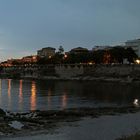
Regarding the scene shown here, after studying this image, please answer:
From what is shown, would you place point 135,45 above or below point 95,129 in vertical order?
above

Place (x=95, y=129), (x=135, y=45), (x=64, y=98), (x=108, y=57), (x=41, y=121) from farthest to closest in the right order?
1. (x=135, y=45)
2. (x=108, y=57)
3. (x=64, y=98)
4. (x=41, y=121)
5. (x=95, y=129)

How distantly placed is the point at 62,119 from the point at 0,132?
8588mm

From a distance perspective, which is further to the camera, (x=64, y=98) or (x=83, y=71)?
(x=83, y=71)

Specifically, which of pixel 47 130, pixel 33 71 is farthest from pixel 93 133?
pixel 33 71

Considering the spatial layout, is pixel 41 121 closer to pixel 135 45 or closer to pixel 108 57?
pixel 108 57

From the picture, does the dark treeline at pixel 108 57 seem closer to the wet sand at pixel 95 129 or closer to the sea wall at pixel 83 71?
the sea wall at pixel 83 71

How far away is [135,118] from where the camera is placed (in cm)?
3484

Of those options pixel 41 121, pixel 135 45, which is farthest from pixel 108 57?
pixel 41 121

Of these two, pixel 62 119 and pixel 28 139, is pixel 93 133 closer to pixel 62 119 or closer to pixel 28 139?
pixel 28 139

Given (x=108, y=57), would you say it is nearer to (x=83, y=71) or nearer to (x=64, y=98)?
(x=83, y=71)

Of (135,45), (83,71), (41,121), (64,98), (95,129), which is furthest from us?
(135,45)

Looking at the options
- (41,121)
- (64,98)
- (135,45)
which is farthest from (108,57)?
(41,121)

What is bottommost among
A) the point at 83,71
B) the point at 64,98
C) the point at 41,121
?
the point at 64,98

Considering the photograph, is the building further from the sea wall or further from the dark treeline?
the sea wall
